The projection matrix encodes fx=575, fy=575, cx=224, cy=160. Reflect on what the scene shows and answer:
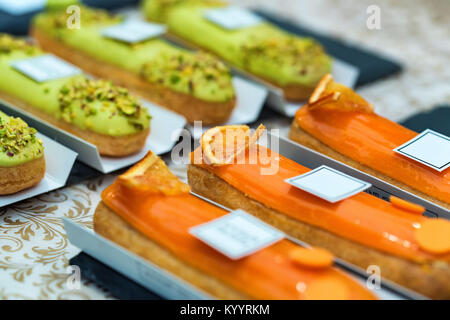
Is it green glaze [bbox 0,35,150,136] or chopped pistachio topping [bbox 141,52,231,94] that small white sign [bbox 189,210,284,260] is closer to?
green glaze [bbox 0,35,150,136]

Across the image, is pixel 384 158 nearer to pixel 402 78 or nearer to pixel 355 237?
pixel 355 237

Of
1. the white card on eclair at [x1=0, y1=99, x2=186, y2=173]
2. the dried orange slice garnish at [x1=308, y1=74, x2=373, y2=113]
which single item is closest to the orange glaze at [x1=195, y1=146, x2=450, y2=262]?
the dried orange slice garnish at [x1=308, y1=74, x2=373, y2=113]

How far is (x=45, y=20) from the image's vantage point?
11.1ft

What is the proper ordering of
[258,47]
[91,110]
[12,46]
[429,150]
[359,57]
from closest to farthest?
[429,150] < [91,110] < [12,46] < [258,47] < [359,57]

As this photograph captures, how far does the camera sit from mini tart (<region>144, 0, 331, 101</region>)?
3.13m

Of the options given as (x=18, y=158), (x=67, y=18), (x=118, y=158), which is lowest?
(x=118, y=158)

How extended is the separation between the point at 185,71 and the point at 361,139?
3.27ft

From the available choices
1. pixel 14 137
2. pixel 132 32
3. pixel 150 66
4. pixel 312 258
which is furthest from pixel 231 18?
pixel 312 258

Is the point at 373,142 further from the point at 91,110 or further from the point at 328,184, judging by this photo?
the point at 91,110

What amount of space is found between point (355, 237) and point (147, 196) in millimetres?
663

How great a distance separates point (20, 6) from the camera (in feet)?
12.6

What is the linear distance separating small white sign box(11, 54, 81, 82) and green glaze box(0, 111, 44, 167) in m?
0.54

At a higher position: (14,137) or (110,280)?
(14,137)
